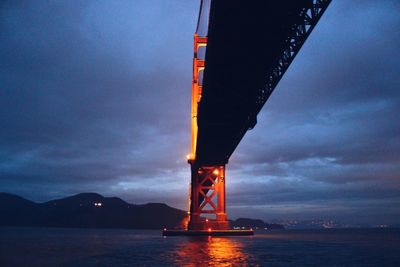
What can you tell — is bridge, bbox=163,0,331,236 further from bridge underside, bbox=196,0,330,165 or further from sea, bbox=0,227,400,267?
sea, bbox=0,227,400,267

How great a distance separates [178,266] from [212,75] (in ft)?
30.5

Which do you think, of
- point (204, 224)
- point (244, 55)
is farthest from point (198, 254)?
point (204, 224)

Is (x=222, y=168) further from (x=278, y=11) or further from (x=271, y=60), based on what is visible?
(x=278, y=11)

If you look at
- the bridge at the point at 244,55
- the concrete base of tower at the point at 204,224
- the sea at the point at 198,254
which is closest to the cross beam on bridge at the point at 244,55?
the bridge at the point at 244,55

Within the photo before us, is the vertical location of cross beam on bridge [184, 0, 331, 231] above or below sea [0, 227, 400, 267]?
above

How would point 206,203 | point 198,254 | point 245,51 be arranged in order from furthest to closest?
1. point 206,203
2. point 198,254
3. point 245,51

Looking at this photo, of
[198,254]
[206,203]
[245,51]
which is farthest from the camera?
[206,203]

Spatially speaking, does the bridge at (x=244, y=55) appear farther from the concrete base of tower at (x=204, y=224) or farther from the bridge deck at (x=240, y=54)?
the concrete base of tower at (x=204, y=224)

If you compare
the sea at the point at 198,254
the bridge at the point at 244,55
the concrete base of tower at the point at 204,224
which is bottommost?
the sea at the point at 198,254

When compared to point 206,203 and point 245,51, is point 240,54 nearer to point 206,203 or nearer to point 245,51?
point 245,51

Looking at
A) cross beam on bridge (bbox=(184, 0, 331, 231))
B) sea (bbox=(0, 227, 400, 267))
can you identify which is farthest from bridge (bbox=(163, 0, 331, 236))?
sea (bbox=(0, 227, 400, 267))

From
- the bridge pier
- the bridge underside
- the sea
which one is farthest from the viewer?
the bridge pier

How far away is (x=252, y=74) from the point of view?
2045cm

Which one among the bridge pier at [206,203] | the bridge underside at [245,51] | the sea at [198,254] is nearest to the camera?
the bridge underside at [245,51]
